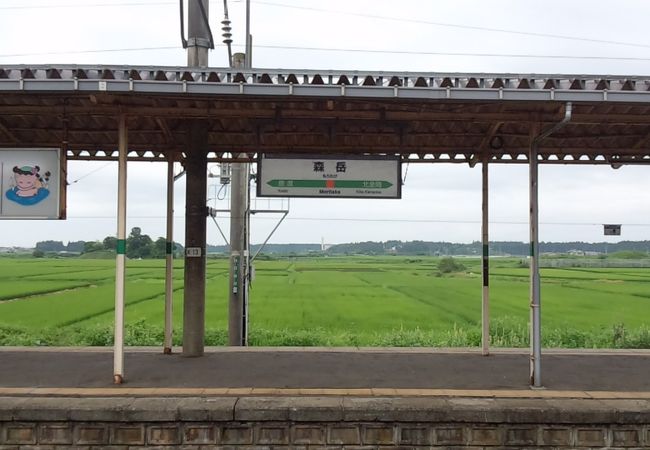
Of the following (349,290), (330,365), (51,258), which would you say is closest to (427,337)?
(330,365)

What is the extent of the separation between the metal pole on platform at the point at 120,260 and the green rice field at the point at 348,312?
471cm

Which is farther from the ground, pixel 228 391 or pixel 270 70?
pixel 270 70

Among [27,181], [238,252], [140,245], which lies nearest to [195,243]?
[27,181]

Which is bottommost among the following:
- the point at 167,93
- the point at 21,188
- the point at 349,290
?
the point at 349,290

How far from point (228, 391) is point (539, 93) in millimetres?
4051

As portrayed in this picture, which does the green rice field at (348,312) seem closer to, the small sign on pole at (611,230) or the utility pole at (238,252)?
the utility pole at (238,252)

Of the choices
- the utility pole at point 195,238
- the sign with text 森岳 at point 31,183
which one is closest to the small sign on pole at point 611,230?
the utility pole at point 195,238

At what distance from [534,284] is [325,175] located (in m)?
2.57

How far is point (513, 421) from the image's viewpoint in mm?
4949

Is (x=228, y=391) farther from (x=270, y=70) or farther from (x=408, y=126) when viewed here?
(x=408, y=126)

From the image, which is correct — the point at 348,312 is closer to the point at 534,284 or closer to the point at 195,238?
the point at 195,238

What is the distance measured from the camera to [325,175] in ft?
21.6

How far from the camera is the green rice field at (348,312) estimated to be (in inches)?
453

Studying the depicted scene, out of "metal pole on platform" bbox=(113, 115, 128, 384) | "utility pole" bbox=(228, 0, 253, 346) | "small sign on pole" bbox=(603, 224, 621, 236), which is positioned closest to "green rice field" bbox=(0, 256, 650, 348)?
"utility pole" bbox=(228, 0, 253, 346)
